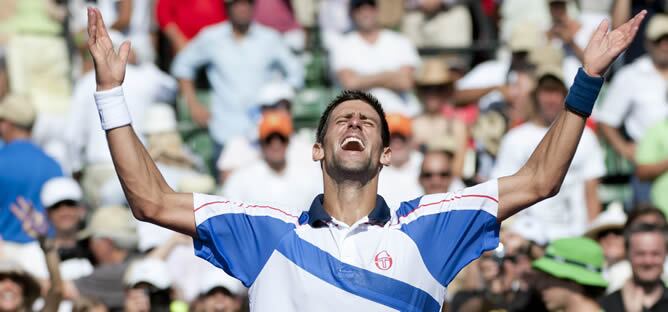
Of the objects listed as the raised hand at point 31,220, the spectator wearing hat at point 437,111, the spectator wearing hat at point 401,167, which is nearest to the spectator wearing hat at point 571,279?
the spectator wearing hat at point 401,167

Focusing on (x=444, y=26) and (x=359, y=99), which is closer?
(x=359, y=99)

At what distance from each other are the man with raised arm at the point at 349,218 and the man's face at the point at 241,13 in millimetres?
6747

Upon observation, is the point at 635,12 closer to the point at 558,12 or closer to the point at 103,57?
the point at 558,12

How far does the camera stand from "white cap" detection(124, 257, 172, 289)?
33.3 feet

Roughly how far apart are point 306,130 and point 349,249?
24.0 ft

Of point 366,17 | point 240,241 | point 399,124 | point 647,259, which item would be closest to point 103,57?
point 240,241

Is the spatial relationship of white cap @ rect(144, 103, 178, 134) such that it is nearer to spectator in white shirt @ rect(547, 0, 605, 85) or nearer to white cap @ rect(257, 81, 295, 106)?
white cap @ rect(257, 81, 295, 106)

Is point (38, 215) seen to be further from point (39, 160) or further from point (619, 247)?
point (619, 247)

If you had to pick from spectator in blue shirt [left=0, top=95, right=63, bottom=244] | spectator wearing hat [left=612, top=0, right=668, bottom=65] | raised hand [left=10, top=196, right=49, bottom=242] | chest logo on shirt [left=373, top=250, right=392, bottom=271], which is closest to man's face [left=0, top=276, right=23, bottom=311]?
raised hand [left=10, top=196, right=49, bottom=242]

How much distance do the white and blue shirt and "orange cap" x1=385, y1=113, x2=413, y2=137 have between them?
5512 mm

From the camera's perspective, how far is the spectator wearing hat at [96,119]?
1315 cm

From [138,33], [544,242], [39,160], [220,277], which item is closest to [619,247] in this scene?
[544,242]

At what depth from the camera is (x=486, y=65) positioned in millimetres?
13594

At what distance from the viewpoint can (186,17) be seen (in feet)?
47.0
